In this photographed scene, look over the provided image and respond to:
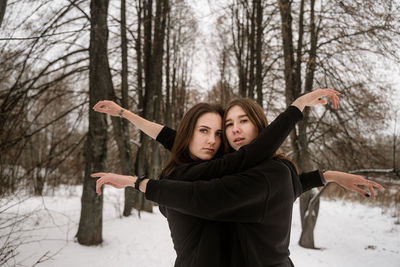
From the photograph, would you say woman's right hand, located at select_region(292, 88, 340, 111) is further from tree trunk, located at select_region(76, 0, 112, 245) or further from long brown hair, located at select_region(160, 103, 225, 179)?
tree trunk, located at select_region(76, 0, 112, 245)

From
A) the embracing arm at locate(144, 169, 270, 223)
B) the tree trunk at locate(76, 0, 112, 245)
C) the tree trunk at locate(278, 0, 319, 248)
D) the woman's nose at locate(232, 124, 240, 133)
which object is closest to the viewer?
the embracing arm at locate(144, 169, 270, 223)

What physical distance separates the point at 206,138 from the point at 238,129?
0.86ft

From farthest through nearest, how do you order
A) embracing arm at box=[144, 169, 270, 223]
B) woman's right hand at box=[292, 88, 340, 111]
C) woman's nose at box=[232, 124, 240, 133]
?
1. woman's nose at box=[232, 124, 240, 133]
2. woman's right hand at box=[292, 88, 340, 111]
3. embracing arm at box=[144, 169, 270, 223]

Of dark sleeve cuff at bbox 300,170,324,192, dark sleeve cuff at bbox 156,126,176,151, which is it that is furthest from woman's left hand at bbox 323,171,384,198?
dark sleeve cuff at bbox 156,126,176,151

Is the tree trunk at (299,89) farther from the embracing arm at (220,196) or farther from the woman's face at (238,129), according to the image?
the embracing arm at (220,196)

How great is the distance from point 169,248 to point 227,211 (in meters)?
5.32

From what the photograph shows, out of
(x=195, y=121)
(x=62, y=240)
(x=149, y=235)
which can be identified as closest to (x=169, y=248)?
(x=149, y=235)

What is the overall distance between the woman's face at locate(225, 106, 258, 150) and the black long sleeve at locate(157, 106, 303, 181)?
0.76ft

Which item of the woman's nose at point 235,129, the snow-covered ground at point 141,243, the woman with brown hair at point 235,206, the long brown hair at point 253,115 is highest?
the long brown hair at point 253,115

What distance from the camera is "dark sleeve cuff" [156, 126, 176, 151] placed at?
241 cm

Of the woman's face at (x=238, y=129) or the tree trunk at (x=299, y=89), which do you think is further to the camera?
the tree trunk at (x=299, y=89)

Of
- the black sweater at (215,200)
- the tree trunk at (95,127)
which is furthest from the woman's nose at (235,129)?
the tree trunk at (95,127)

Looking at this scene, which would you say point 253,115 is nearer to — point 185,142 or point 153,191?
point 185,142

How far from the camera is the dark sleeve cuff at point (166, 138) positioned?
7.92 feet
